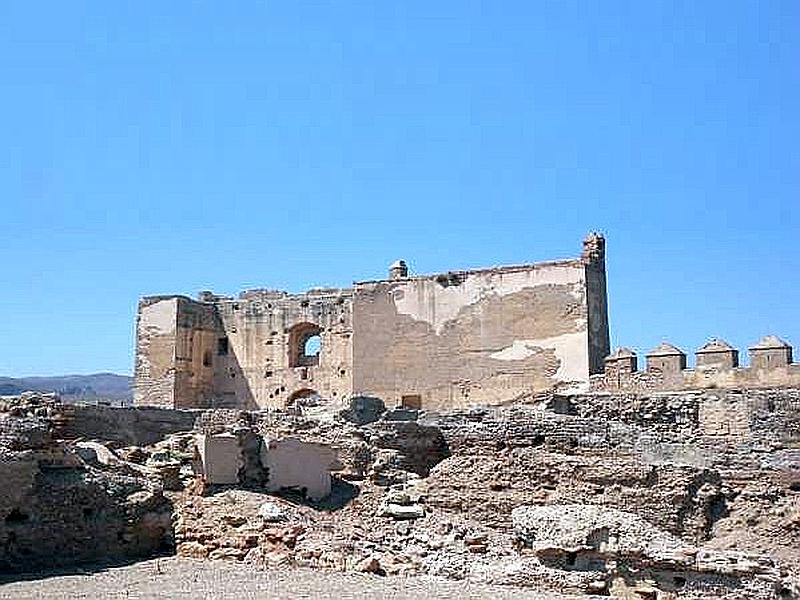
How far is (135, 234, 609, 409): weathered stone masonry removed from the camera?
77.5 ft

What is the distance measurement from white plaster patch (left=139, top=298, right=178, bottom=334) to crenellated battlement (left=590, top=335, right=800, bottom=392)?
12441 mm

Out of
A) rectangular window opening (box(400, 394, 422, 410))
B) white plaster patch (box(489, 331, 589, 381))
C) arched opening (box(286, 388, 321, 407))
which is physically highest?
white plaster patch (box(489, 331, 589, 381))

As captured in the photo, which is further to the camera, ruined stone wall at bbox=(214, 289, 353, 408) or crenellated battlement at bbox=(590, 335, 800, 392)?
ruined stone wall at bbox=(214, 289, 353, 408)

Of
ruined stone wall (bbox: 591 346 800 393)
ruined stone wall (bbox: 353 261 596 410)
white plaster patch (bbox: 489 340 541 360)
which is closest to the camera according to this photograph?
ruined stone wall (bbox: 591 346 800 393)

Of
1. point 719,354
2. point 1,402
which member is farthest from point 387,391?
point 1,402

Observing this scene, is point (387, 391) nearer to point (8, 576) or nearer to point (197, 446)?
point (197, 446)

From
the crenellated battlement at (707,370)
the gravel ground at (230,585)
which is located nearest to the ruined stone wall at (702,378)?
the crenellated battlement at (707,370)

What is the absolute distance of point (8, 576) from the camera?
11.4 metres

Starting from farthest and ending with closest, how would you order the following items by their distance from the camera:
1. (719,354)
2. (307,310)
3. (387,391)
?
(307,310)
(387,391)
(719,354)

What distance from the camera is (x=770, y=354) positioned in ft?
66.1

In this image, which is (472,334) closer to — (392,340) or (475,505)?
(392,340)

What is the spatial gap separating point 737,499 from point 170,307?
766 inches

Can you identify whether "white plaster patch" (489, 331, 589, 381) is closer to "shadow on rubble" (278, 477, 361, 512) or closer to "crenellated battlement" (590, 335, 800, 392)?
"crenellated battlement" (590, 335, 800, 392)

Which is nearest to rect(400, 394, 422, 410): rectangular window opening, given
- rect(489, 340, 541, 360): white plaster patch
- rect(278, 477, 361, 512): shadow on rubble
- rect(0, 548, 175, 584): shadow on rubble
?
rect(489, 340, 541, 360): white plaster patch
